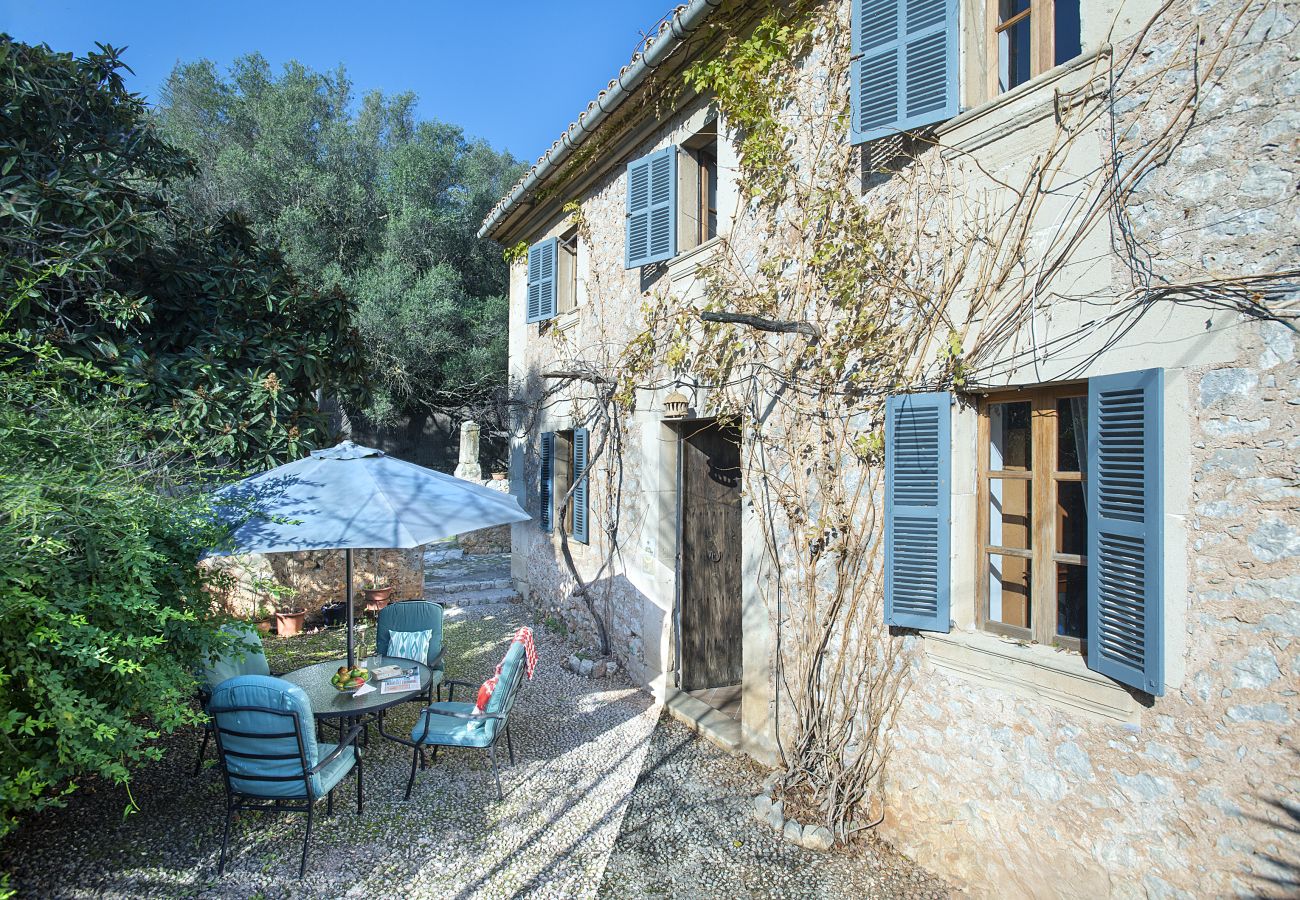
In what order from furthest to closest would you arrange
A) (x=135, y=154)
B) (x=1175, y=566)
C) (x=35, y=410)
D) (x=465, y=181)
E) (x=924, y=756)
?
(x=465, y=181) < (x=135, y=154) < (x=924, y=756) < (x=35, y=410) < (x=1175, y=566)

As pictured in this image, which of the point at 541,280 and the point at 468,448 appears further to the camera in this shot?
the point at 468,448

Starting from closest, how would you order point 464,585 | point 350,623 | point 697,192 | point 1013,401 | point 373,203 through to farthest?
point 1013,401 → point 350,623 → point 697,192 → point 464,585 → point 373,203

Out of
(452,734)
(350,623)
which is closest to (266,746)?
(452,734)

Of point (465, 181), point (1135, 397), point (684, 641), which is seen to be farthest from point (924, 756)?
point (465, 181)

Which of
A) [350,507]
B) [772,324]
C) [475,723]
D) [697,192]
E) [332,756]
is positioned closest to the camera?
[332,756]

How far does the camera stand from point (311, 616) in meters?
9.16

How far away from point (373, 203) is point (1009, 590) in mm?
19763

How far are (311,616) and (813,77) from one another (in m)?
8.90

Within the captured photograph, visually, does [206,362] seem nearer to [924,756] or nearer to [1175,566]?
[924,756]

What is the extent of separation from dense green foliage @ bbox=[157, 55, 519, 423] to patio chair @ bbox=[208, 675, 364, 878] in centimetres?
1300

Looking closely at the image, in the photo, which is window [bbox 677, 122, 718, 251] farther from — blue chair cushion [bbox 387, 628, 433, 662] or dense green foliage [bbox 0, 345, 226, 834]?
dense green foliage [bbox 0, 345, 226, 834]

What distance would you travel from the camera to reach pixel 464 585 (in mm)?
11570

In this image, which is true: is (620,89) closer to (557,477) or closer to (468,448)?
(557,477)

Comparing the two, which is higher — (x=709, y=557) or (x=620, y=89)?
(x=620, y=89)
